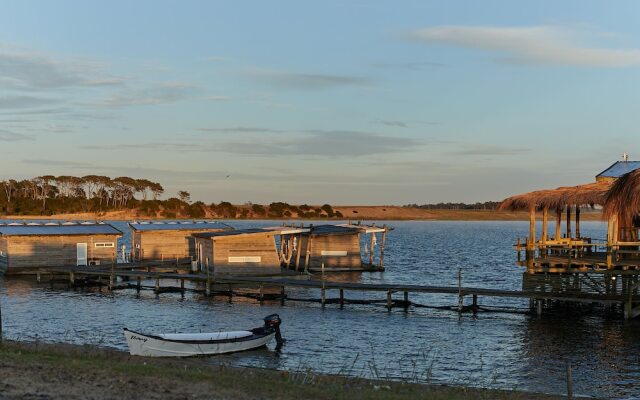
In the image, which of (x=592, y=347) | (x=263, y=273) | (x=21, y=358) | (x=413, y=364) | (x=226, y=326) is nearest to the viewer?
(x=21, y=358)

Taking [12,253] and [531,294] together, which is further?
[12,253]

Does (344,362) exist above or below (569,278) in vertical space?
below

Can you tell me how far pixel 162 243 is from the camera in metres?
68.4

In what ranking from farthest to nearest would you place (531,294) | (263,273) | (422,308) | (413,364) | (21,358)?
(263,273)
(422,308)
(531,294)
(413,364)
(21,358)

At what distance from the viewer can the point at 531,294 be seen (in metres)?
39.3

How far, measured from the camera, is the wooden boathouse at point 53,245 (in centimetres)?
5966

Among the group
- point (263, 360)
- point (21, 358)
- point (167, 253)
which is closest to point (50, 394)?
point (21, 358)

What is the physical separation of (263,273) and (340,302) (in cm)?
1185

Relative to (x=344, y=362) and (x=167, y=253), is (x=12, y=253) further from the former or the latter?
(x=344, y=362)

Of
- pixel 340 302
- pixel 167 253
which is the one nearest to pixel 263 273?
pixel 340 302

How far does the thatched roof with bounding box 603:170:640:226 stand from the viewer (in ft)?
108

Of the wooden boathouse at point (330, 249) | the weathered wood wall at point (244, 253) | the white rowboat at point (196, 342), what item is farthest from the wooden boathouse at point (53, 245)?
the white rowboat at point (196, 342)

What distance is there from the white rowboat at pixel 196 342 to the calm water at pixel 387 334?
453mm

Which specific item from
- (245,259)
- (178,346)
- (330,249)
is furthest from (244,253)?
(178,346)
